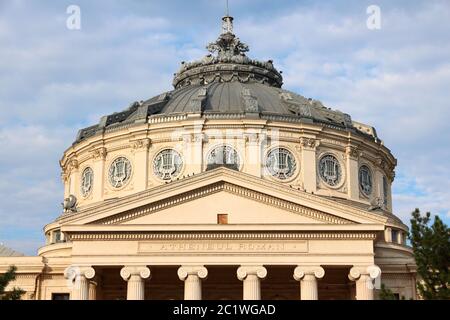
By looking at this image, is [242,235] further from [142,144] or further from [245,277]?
[142,144]

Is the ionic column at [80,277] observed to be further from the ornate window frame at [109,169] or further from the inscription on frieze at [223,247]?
the ornate window frame at [109,169]

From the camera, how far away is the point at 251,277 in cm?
4875

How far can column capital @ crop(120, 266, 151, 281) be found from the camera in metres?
48.8

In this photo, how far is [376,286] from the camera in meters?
49.8

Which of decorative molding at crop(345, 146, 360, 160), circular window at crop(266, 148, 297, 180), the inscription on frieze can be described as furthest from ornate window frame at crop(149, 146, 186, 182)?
the inscription on frieze

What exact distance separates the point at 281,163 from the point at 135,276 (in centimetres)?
1827

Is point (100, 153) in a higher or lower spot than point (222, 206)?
higher

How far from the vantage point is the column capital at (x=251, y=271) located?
48656 mm

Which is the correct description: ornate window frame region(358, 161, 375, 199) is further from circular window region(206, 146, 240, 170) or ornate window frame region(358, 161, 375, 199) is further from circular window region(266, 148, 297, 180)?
circular window region(206, 146, 240, 170)

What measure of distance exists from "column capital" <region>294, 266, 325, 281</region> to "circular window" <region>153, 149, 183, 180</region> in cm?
1724

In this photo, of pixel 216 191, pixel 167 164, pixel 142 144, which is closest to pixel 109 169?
pixel 142 144
